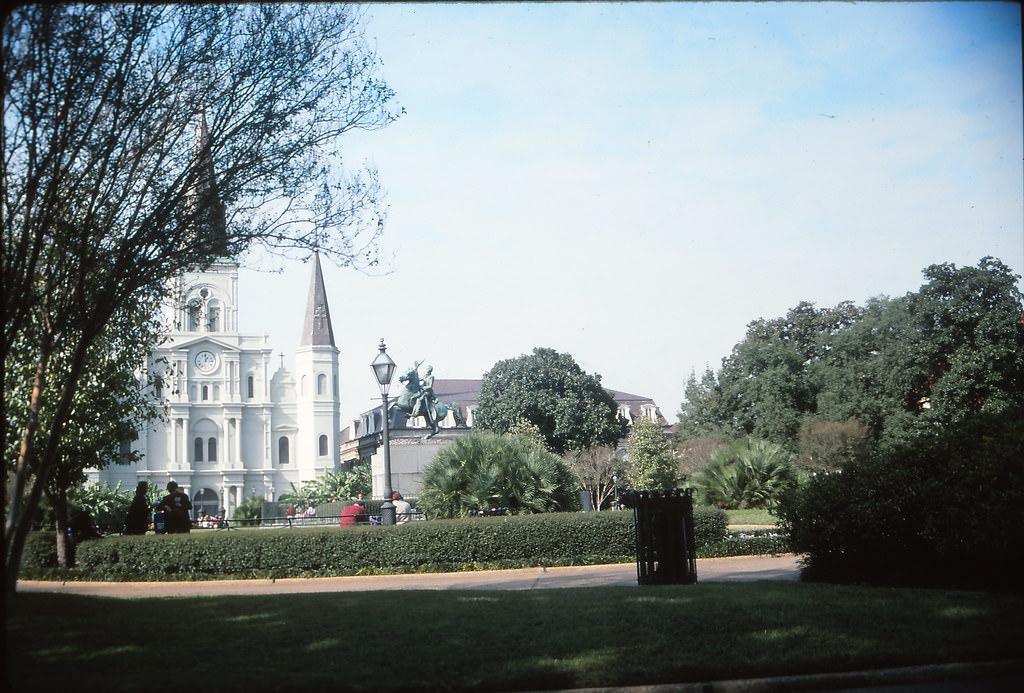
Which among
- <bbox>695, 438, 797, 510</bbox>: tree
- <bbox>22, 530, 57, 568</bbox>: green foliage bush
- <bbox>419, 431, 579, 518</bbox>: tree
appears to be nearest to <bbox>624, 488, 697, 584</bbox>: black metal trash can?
<bbox>419, 431, 579, 518</bbox>: tree

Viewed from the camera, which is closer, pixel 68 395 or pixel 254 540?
pixel 68 395

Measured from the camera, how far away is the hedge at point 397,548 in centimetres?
1587

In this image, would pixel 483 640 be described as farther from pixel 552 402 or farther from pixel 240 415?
pixel 240 415

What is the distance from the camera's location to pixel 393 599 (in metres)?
8.98

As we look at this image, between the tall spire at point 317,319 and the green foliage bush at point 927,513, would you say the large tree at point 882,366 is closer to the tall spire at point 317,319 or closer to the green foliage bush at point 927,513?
the green foliage bush at point 927,513

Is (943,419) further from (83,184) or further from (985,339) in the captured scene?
(83,184)

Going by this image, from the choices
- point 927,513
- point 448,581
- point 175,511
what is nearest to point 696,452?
point 175,511

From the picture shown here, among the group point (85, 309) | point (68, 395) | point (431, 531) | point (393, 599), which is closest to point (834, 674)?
point (393, 599)

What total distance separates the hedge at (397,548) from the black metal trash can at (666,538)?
15.6 feet

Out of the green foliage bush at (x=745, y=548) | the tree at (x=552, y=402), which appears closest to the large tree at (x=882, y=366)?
the tree at (x=552, y=402)

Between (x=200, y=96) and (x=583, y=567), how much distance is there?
9207mm

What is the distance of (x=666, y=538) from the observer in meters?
11.0

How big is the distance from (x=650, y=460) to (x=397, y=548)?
2697 cm

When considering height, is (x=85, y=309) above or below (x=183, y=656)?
above
